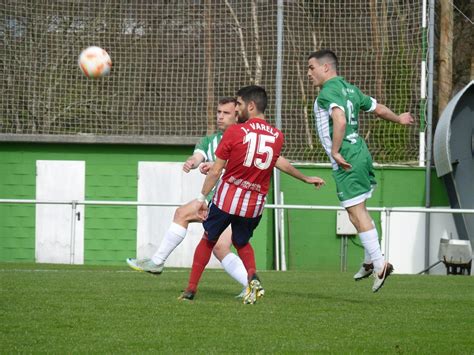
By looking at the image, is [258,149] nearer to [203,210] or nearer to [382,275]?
[203,210]

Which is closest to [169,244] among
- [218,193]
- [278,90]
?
[218,193]

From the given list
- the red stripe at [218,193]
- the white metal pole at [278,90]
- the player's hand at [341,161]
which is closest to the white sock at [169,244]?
the red stripe at [218,193]

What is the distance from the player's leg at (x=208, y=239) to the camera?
8453 mm

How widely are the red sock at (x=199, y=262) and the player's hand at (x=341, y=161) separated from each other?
1272 mm

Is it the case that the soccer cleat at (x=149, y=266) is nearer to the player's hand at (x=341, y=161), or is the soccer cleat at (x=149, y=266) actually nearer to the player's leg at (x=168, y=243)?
the player's leg at (x=168, y=243)

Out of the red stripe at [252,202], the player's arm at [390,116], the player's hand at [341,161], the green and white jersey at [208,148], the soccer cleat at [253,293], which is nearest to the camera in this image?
the soccer cleat at [253,293]

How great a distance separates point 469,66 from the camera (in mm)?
26656

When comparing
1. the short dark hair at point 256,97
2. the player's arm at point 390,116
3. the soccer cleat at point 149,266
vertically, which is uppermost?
the short dark hair at point 256,97

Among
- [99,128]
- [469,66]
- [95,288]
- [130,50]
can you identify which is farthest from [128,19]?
[95,288]

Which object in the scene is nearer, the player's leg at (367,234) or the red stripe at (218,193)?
the red stripe at (218,193)

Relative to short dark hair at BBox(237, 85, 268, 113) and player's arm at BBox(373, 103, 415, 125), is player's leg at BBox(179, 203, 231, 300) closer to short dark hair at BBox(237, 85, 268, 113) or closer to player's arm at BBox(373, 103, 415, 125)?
short dark hair at BBox(237, 85, 268, 113)

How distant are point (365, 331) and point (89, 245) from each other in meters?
15.7

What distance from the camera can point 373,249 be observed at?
8.80 metres

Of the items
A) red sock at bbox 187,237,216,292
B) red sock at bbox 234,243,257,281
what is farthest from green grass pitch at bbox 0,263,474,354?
red sock at bbox 234,243,257,281
